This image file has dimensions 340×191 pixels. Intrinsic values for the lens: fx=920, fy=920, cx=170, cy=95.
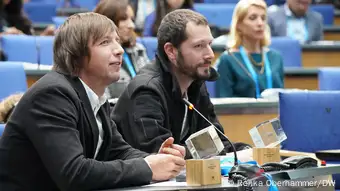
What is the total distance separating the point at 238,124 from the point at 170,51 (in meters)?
1.34

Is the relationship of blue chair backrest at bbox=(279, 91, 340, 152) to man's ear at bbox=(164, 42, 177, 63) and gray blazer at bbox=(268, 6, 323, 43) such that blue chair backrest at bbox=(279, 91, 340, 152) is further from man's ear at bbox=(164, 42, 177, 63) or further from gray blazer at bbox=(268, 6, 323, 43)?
gray blazer at bbox=(268, 6, 323, 43)

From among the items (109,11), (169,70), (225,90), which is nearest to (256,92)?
(225,90)

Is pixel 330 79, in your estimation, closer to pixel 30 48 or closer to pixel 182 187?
pixel 30 48

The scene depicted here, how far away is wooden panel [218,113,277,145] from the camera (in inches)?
218

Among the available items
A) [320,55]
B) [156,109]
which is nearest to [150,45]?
[320,55]

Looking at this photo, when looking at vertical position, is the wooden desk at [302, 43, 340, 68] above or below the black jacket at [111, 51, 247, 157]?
below

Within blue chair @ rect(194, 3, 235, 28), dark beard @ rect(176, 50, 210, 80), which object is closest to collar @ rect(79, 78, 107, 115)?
dark beard @ rect(176, 50, 210, 80)

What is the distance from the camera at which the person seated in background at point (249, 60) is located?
6289 mm

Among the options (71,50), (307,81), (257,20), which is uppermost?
(71,50)

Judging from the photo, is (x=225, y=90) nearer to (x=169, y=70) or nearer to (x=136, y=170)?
(x=169, y=70)

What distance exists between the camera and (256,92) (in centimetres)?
627

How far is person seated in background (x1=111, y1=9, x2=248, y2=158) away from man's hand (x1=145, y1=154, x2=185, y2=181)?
2.36ft

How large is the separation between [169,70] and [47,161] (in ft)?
4.28

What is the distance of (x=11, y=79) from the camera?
209 inches
